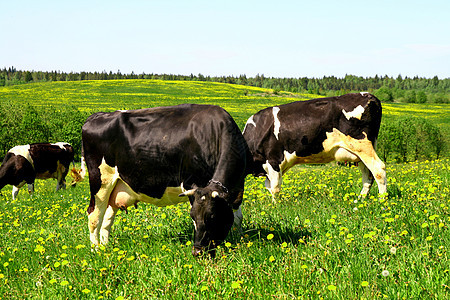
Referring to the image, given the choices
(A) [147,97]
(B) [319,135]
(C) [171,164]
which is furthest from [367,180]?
(A) [147,97]

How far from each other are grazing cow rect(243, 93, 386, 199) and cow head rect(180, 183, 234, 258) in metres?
3.70

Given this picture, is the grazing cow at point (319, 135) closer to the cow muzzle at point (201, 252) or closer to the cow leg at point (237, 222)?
the cow leg at point (237, 222)

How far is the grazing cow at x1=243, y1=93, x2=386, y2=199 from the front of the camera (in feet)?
27.8

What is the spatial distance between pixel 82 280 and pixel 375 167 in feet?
20.0

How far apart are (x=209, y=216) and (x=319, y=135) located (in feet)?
15.4

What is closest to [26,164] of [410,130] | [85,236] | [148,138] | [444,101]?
[85,236]

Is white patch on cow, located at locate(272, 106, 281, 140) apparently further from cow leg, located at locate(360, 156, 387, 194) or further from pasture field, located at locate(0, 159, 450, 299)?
pasture field, located at locate(0, 159, 450, 299)

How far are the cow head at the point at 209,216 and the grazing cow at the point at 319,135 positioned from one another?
145 inches

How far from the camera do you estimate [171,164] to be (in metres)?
6.30

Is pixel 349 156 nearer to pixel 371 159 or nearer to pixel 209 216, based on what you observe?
pixel 371 159

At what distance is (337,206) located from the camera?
6914mm

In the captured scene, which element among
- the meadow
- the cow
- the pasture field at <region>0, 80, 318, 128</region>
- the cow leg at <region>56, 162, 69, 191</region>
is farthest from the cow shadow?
the pasture field at <region>0, 80, 318, 128</region>

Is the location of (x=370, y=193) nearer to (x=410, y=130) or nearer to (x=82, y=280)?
(x=82, y=280)

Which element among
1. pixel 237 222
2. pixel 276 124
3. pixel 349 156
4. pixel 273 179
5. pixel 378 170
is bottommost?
pixel 273 179
